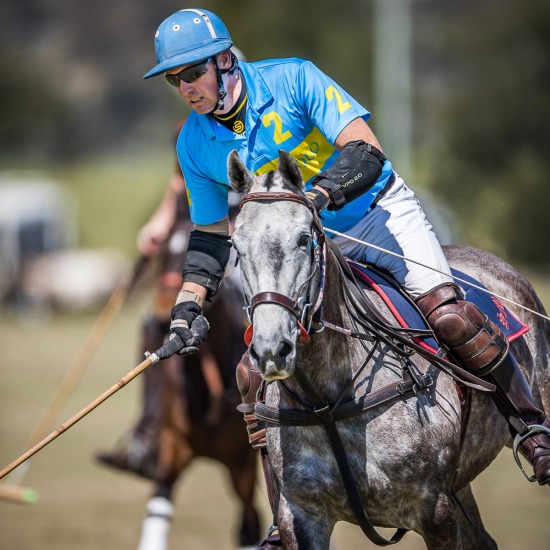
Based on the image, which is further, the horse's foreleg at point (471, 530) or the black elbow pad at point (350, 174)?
the horse's foreleg at point (471, 530)

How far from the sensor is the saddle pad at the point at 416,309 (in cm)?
485

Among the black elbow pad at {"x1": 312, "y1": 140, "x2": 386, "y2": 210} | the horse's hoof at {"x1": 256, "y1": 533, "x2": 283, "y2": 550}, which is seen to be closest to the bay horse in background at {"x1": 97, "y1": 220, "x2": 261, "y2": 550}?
the horse's hoof at {"x1": 256, "y1": 533, "x2": 283, "y2": 550}

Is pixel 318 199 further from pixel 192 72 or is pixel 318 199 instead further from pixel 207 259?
pixel 207 259

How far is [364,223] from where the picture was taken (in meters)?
5.05

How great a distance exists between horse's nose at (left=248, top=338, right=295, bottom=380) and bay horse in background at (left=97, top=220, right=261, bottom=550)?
4.22 meters

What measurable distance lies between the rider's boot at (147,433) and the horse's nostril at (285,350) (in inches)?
178

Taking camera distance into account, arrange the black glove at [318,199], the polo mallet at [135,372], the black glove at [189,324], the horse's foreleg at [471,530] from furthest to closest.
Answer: the horse's foreleg at [471,530]
the black glove at [189,324]
the polo mallet at [135,372]
the black glove at [318,199]

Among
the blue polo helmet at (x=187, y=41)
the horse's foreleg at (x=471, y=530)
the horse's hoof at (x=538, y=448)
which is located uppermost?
the blue polo helmet at (x=187, y=41)

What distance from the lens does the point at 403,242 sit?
4.99 m

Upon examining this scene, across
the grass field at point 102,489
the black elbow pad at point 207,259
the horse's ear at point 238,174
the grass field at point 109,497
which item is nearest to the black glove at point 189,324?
the black elbow pad at point 207,259

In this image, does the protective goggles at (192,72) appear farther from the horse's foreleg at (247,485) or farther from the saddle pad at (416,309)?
the horse's foreleg at (247,485)

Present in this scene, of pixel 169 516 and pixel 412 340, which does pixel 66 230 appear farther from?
pixel 412 340

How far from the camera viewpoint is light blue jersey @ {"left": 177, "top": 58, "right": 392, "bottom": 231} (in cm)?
484

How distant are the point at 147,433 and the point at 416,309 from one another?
13.5ft
